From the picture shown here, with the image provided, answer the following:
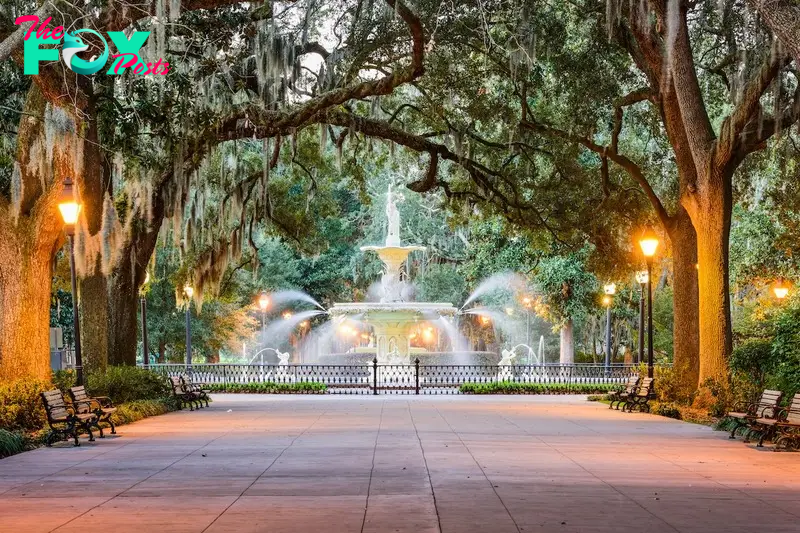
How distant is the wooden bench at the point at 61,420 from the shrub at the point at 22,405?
0.40 m

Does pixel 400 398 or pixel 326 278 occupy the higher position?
pixel 326 278

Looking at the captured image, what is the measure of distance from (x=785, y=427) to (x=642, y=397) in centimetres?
864

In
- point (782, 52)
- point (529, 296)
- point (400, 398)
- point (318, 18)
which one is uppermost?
point (318, 18)

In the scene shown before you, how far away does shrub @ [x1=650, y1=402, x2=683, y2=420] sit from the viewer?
21594 mm

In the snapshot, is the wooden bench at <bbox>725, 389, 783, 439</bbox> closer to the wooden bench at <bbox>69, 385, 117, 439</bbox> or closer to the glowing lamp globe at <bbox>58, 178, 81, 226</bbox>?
the wooden bench at <bbox>69, 385, 117, 439</bbox>

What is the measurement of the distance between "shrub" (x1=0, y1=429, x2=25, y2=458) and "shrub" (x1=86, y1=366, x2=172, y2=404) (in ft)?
17.7

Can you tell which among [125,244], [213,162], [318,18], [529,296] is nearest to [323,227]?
[529,296]

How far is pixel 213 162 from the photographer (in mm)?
31547

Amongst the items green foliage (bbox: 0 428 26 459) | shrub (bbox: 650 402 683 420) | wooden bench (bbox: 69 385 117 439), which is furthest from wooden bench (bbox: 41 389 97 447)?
shrub (bbox: 650 402 683 420)

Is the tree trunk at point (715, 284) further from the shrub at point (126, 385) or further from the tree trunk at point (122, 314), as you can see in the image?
the tree trunk at point (122, 314)

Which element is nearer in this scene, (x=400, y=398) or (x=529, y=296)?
(x=400, y=398)

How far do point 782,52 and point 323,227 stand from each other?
1746 inches

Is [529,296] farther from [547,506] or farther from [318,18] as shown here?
[547,506]

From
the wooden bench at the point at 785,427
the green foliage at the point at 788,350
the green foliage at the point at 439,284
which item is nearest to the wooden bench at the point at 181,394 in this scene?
the green foliage at the point at 788,350
